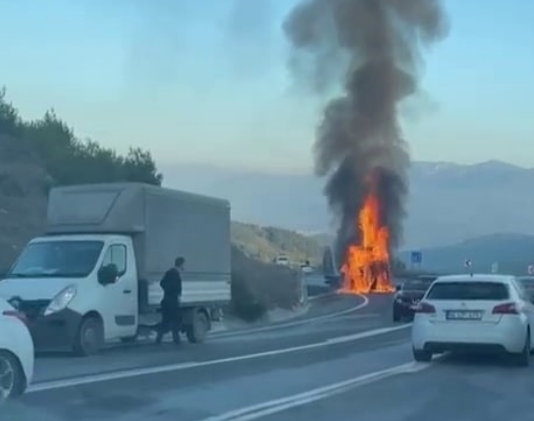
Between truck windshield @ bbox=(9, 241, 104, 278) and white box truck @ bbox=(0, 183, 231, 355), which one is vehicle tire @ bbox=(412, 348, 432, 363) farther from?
truck windshield @ bbox=(9, 241, 104, 278)

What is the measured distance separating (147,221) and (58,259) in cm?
210

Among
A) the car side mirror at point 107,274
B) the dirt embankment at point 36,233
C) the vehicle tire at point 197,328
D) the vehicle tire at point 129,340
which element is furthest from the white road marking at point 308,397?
the dirt embankment at point 36,233

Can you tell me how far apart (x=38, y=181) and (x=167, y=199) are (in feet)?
85.0

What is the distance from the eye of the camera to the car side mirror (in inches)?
919

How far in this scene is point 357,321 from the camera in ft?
138

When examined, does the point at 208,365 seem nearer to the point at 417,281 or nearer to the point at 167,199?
the point at 167,199

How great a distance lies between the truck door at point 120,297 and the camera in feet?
77.3

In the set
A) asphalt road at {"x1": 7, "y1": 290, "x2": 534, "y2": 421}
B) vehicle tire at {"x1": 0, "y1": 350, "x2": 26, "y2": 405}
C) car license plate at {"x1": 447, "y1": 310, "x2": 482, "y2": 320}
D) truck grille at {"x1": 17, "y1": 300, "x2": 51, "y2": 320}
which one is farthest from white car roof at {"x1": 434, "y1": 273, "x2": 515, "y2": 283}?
vehicle tire at {"x1": 0, "y1": 350, "x2": 26, "y2": 405}

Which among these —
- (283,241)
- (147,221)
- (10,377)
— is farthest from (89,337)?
(283,241)

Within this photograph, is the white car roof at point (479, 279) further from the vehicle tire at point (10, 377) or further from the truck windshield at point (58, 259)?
the vehicle tire at point (10, 377)

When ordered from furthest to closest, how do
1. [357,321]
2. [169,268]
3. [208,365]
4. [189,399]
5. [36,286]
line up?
[357,321] → [169,268] → [36,286] → [208,365] → [189,399]

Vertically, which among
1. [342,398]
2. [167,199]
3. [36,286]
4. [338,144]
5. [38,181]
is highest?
[338,144]

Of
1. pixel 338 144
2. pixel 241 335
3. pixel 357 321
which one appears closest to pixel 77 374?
pixel 241 335

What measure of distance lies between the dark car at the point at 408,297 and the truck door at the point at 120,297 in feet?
56.2
